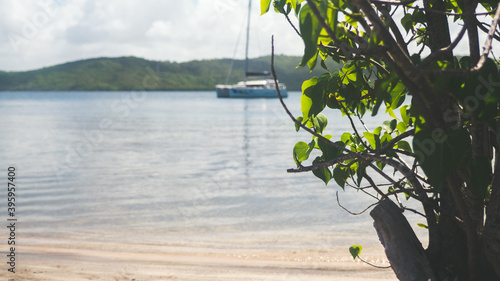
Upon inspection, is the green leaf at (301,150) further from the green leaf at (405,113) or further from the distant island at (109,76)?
the distant island at (109,76)

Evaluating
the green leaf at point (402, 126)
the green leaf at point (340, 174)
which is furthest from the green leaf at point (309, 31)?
the green leaf at point (402, 126)

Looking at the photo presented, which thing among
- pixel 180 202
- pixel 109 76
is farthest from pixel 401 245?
pixel 109 76

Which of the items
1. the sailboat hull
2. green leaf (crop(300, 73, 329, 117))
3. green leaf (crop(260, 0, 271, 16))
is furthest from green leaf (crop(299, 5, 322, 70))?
the sailboat hull

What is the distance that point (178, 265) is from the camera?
5402 millimetres

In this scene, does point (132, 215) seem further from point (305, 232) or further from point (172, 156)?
point (172, 156)

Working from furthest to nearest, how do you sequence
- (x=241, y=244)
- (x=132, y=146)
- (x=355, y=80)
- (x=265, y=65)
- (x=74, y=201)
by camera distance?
(x=265, y=65), (x=132, y=146), (x=74, y=201), (x=241, y=244), (x=355, y=80)

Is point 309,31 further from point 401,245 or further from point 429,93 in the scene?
point 401,245

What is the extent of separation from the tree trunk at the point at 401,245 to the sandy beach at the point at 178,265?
2.96 metres

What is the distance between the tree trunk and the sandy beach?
2.96 metres

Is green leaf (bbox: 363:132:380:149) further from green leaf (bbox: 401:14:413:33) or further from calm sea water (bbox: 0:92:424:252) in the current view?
calm sea water (bbox: 0:92:424:252)

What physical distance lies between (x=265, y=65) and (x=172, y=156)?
6834 inches

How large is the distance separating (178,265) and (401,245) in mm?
3908

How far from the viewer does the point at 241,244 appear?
6.99m

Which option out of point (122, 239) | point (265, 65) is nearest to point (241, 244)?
point (122, 239)
